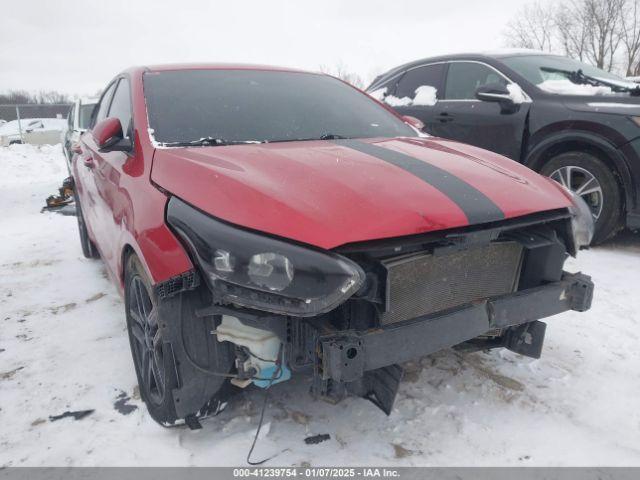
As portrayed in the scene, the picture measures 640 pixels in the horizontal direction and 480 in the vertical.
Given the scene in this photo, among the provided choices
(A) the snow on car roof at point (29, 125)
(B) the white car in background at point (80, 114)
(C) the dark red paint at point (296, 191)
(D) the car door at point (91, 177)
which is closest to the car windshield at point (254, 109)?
(C) the dark red paint at point (296, 191)

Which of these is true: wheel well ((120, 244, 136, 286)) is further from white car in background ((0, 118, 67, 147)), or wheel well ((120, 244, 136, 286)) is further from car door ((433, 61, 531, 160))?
white car in background ((0, 118, 67, 147))

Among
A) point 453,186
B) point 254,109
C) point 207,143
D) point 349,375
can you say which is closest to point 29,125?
point 254,109

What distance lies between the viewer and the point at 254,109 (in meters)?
2.71

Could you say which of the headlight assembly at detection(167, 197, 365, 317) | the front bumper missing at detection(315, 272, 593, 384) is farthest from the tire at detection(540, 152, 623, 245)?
the headlight assembly at detection(167, 197, 365, 317)

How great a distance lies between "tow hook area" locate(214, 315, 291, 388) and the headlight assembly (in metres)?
0.19

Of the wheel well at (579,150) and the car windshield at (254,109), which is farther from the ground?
the car windshield at (254,109)

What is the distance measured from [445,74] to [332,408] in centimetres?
420

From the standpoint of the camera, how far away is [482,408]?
7.19 ft

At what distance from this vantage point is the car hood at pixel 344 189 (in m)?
1.65

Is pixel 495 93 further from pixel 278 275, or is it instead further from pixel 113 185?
pixel 278 275

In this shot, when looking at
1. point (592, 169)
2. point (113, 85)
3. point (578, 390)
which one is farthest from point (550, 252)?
point (113, 85)

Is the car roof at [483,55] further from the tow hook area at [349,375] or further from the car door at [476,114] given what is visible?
the tow hook area at [349,375]

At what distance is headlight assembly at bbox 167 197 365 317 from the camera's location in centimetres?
155

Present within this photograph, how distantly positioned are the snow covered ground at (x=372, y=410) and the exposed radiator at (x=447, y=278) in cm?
52
